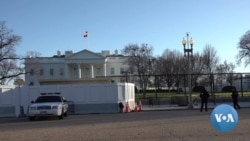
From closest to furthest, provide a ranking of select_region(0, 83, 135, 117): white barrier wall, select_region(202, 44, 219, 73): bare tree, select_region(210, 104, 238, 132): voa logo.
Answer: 1. select_region(210, 104, 238, 132): voa logo
2. select_region(0, 83, 135, 117): white barrier wall
3. select_region(202, 44, 219, 73): bare tree

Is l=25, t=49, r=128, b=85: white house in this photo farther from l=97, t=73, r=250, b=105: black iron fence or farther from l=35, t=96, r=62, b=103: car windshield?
l=35, t=96, r=62, b=103: car windshield

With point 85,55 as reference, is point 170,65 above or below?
below

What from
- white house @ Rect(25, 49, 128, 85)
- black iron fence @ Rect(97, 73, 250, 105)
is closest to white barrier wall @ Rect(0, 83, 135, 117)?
black iron fence @ Rect(97, 73, 250, 105)

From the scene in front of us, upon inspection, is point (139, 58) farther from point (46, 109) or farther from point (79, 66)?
point (46, 109)

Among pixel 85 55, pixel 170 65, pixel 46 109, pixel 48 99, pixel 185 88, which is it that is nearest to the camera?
pixel 46 109

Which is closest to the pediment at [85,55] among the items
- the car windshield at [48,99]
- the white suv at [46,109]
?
the car windshield at [48,99]

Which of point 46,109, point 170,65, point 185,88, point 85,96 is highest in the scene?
point 170,65

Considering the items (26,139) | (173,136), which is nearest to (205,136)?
(173,136)

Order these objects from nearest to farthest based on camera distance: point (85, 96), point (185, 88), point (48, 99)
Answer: point (48, 99)
point (85, 96)
point (185, 88)

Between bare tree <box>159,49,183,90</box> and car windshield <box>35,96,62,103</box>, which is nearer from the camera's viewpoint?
car windshield <box>35,96,62,103</box>

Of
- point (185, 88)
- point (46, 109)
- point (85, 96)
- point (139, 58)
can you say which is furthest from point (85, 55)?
point (46, 109)

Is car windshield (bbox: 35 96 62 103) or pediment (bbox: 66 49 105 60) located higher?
pediment (bbox: 66 49 105 60)

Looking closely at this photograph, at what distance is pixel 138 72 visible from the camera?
95062 millimetres

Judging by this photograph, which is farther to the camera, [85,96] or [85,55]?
[85,55]
